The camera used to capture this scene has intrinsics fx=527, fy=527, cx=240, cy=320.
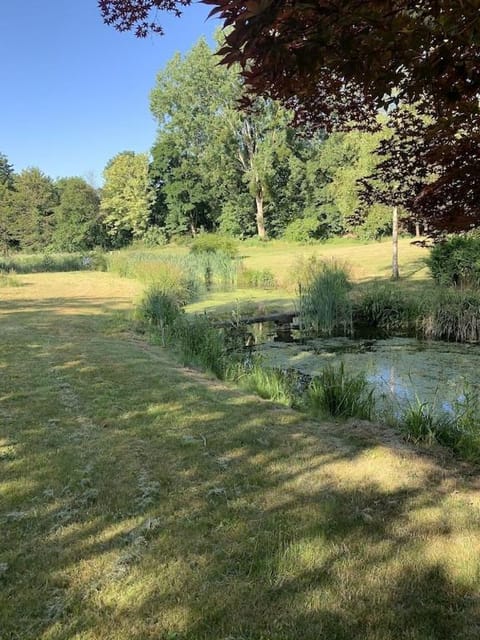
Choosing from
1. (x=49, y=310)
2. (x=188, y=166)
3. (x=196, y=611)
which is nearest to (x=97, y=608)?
(x=196, y=611)

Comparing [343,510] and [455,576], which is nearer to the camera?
[455,576]

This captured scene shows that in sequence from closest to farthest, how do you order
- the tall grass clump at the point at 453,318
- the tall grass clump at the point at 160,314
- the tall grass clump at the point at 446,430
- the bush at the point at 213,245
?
the tall grass clump at the point at 446,430 < the tall grass clump at the point at 160,314 < the tall grass clump at the point at 453,318 < the bush at the point at 213,245

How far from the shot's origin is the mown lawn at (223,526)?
6.96 feet

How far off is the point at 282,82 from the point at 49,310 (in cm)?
1109

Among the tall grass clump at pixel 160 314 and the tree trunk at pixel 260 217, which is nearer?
the tall grass clump at pixel 160 314

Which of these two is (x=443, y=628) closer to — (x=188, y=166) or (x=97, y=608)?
(x=97, y=608)

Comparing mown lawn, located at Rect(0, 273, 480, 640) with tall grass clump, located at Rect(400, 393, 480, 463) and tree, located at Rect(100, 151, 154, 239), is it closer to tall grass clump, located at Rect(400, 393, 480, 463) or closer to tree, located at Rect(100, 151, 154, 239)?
tall grass clump, located at Rect(400, 393, 480, 463)

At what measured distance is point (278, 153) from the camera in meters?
39.9

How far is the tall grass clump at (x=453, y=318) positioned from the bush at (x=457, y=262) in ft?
6.97

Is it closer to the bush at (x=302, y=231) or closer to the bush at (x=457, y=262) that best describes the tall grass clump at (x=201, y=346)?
the bush at (x=457, y=262)

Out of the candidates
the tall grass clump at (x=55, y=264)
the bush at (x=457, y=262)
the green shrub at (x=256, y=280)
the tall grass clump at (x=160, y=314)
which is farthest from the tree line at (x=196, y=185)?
the tall grass clump at (x=160, y=314)

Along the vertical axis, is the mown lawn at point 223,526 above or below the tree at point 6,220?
below

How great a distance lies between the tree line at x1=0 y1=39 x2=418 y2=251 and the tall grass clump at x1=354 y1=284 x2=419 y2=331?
27.0 meters

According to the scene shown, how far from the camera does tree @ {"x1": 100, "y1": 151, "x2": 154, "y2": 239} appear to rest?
45656 mm
